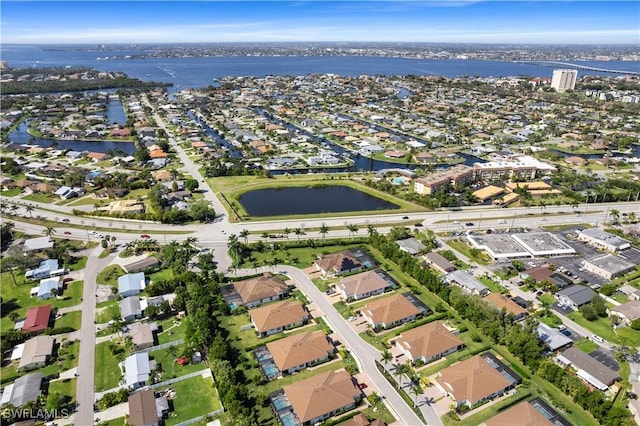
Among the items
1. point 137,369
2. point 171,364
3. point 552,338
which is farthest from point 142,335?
point 552,338

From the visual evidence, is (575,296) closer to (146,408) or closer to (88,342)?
(146,408)

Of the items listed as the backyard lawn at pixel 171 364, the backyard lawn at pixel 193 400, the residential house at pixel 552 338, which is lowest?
the backyard lawn at pixel 193 400

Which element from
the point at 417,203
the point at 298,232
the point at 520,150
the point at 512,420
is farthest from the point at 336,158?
the point at 512,420

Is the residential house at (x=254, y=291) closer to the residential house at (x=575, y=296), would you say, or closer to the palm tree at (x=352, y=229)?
the palm tree at (x=352, y=229)

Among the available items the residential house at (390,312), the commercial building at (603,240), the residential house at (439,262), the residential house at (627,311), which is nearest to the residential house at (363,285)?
the residential house at (390,312)

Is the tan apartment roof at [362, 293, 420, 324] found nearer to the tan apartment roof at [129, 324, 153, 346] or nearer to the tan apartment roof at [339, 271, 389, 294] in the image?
the tan apartment roof at [339, 271, 389, 294]

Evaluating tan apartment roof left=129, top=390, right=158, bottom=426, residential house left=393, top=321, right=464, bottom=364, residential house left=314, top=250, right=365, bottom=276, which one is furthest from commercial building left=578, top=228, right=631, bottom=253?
tan apartment roof left=129, top=390, right=158, bottom=426

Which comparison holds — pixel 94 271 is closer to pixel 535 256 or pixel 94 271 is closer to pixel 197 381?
pixel 197 381
